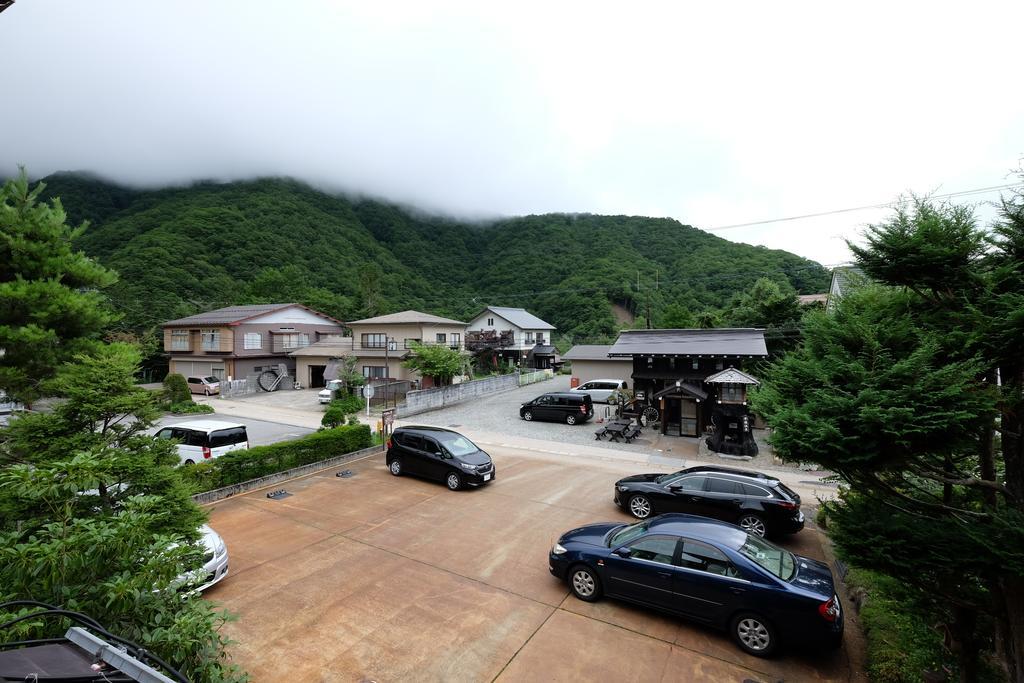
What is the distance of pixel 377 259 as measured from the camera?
74750 mm

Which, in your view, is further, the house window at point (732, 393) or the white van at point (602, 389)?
the white van at point (602, 389)

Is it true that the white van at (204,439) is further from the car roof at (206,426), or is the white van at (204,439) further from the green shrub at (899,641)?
the green shrub at (899,641)

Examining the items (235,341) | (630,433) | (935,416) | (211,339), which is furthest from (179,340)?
(935,416)

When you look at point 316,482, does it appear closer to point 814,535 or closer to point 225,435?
point 225,435

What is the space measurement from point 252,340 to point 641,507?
34.7 meters

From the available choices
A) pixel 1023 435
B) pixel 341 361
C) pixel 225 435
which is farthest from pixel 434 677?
pixel 341 361

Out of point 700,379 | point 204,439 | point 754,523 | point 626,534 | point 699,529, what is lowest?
point 754,523

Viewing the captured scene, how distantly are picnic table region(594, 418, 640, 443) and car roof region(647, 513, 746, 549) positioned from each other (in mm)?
12004

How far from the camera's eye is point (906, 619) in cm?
601

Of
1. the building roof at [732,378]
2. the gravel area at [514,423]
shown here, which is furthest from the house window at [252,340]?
the building roof at [732,378]

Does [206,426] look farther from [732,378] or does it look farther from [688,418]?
[688,418]

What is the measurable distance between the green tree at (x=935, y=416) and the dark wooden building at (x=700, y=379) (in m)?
12.6

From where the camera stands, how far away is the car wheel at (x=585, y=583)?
22.9ft

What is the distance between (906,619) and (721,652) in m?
2.59
